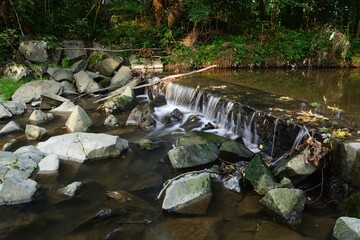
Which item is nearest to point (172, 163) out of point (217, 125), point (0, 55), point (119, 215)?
point (119, 215)

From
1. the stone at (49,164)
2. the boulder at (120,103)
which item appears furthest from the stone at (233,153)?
the boulder at (120,103)

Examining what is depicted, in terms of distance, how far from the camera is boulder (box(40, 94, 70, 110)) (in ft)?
31.4

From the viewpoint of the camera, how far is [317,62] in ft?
45.4

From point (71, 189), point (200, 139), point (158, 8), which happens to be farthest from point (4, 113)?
point (158, 8)

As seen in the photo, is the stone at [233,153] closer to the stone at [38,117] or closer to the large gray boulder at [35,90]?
the stone at [38,117]

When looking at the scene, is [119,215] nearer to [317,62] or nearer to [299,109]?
[299,109]

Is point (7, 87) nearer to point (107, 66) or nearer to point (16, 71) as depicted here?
point (16, 71)

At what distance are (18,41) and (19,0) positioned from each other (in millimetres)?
1891

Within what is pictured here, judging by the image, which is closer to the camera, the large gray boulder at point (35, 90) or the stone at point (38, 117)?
the stone at point (38, 117)

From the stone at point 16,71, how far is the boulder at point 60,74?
0.85 meters

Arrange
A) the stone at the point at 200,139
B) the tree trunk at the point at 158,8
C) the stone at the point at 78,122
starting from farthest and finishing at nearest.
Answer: the tree trunk at the point at 158,8 < the stone at the point at 78,122 < the stone at the point at 200,139

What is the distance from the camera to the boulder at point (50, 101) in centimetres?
957

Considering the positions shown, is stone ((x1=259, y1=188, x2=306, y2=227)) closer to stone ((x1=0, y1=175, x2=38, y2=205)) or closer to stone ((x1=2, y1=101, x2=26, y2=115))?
stone ((x1=0, y1=175, x2=38, y2=205))

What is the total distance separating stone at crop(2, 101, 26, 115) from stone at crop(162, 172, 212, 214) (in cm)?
612
